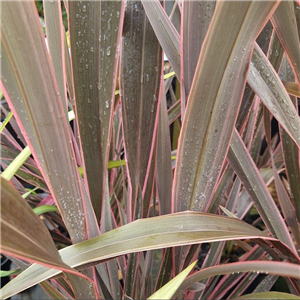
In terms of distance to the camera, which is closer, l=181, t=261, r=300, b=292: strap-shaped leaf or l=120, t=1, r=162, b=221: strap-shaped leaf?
l=181, t=261, r=300, b=292: strap-shaped leaf

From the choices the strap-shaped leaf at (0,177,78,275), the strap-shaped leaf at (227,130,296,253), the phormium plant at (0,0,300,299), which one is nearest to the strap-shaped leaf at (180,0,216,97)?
the phormium plant at (0,0,300,299)

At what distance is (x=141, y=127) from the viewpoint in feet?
1.42

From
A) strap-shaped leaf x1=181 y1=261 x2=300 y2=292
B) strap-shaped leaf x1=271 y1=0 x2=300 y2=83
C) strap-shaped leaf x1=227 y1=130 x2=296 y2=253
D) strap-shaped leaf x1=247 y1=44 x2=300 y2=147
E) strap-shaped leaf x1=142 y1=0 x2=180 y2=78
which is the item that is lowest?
strap-shaped leaf x1=181 y1=261 x2=300 y2=292

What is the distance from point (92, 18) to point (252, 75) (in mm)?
190

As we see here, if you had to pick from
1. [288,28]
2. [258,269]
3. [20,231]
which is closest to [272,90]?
[288,28]

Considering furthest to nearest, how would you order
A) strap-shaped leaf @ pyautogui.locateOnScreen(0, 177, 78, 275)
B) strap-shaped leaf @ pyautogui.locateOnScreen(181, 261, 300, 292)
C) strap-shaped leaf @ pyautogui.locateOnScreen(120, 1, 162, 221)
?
strap-shaped leaf @ pyautogui.locateOnScreen(120, 1, 162, 221), strap-shaped leaf @ pyautogui.locateOnScreen(181, 261, 300, 292), strap-shaped leaf @ pyautogui.locateOnScreen(0, 177, 78, 275)

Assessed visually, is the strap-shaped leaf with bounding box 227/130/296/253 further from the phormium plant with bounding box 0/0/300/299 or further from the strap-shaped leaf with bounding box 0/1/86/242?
the strap-shaped leaf with bounding box 0/1/86/242

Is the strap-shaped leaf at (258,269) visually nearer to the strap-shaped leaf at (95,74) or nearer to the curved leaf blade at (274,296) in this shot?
the curved leaf blade at (274,296)

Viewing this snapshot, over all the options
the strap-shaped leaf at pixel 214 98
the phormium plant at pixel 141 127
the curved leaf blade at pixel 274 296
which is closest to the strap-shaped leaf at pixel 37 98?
the phormium plant at pixel 141 127

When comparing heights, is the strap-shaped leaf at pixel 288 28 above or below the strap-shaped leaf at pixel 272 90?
above

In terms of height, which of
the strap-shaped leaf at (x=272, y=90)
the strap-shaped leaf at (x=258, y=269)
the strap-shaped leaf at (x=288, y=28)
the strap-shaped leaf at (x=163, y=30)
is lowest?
the strap-shaped leaf at (x=258, y=269)

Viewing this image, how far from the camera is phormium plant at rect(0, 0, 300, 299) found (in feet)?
0.84

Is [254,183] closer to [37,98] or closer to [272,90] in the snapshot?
[272,90]

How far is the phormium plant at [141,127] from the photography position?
0.26 meters
